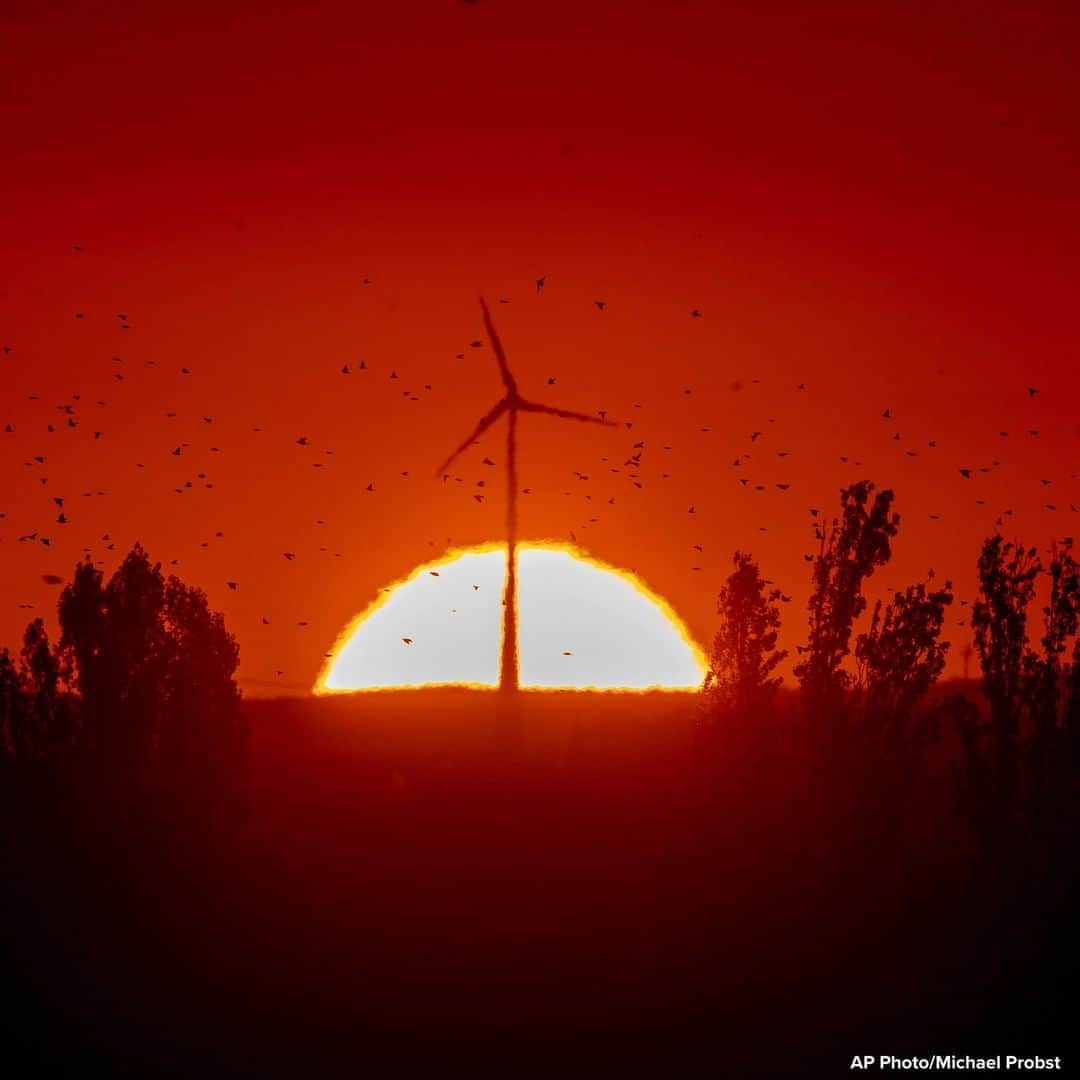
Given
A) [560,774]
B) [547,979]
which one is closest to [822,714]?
[547,979]

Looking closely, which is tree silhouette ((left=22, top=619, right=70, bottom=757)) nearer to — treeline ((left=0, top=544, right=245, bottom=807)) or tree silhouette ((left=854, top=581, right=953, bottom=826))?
treeline ((left=0, top=544, right=245, bottom=807))

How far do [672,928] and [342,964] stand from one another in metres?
11.9

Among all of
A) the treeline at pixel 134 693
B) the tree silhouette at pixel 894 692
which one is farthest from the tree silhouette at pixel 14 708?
the tree silhouette at pixel 894 692

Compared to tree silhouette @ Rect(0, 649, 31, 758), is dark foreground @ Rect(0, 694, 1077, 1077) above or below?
below

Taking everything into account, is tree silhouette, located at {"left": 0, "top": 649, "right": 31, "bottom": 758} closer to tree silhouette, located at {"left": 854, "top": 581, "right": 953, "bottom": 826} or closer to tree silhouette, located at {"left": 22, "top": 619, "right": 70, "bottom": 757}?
tree silhouette, located at {"left": 22, "top": 619, "right": 70, "bottom": 757}

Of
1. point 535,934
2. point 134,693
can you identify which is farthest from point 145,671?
point 535,934

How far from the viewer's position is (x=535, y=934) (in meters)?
65.9

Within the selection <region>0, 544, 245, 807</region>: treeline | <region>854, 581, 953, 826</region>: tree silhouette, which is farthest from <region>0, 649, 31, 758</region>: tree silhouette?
<region>854, 581, 953, 826</region>: tree silhouette

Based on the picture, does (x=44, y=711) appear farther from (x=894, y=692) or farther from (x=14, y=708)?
(x=894, y=692)

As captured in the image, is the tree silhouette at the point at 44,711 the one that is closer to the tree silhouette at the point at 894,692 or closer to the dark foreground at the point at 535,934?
the dark foreground at the point at 535,934

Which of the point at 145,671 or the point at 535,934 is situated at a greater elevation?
the point at 145,671

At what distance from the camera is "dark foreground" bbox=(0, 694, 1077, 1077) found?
57.7 meters

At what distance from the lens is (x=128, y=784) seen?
211 ft

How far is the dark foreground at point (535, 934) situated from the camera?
57719mm
